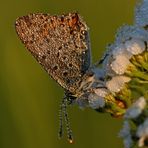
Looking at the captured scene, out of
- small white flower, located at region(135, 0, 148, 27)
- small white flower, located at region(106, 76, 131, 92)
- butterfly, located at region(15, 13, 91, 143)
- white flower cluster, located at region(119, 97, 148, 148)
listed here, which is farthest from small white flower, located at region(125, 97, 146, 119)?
butterfly, located at region(15, 13, 91, 143)

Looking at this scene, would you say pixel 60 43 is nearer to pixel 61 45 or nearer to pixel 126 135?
pixel 61 45

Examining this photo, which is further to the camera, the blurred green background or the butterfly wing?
the blurred green background

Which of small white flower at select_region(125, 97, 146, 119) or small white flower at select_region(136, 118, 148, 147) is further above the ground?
small white flower at select_region(125, 97, 146, 119)

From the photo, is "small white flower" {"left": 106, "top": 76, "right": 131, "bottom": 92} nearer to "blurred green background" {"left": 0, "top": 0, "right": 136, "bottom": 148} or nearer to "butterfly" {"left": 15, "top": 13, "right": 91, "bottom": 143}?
"butterfly" {"left": 15, "top": 13, "right": 91, "bottom": 143}

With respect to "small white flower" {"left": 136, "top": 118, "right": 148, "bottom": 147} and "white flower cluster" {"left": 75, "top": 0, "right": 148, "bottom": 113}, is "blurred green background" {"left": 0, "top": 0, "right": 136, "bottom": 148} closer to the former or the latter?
"white flower cluster" {"left": 75, "top": 0, "right": 148, "bottom": 113}

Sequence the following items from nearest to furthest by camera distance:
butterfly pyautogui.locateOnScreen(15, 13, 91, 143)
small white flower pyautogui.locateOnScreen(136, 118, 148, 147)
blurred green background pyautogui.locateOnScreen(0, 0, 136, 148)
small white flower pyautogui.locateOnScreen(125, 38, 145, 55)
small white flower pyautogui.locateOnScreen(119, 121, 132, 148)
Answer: small white flower pyautogui.locateOnScreen(136, 118, 148, 147) < small white flower pyautogui.locateOnScreen(119, 121, 132, 148) < small white flower pyautogui.locateOnScreen(125, 38, 145, 55) < butterfly pyautogui.locateOnScreen(15, 13, 91, 143) < blurred green background pyautogui.locateOnScreen(0, 0, 136, 148)

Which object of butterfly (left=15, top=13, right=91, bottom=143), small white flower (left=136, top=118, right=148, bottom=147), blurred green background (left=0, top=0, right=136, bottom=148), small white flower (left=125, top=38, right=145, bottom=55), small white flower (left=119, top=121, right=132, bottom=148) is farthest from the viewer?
blurred green background (left=0, top=0, right=136, bottom=148)

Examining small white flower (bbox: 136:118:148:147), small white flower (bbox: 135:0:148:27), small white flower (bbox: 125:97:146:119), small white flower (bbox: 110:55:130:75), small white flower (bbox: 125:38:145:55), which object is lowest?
small white flower (bbox: 136:118:148:147)
